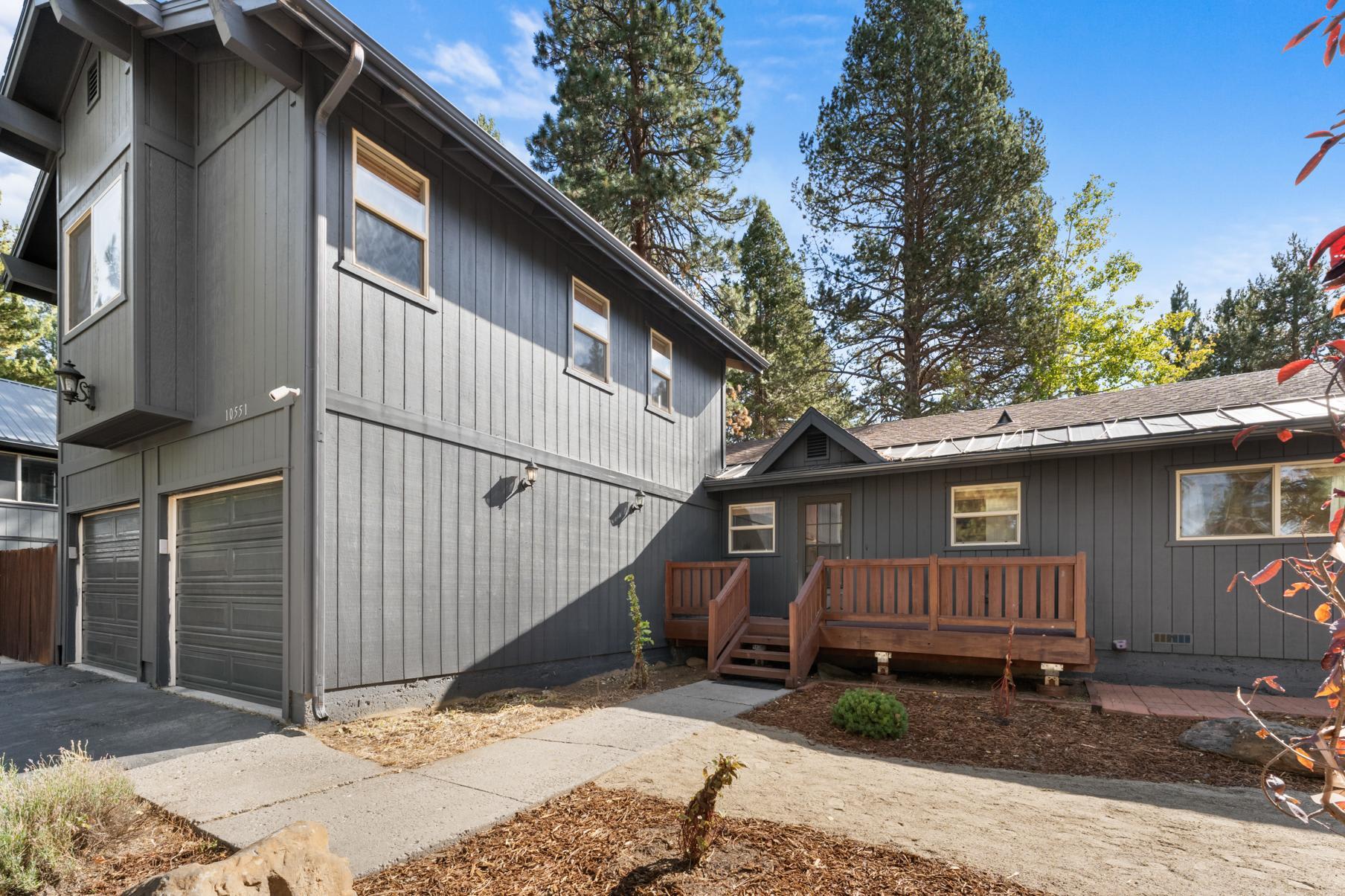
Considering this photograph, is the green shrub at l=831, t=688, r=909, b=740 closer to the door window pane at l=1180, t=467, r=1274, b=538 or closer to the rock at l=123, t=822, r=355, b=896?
the rock at l=123, t=822, r=355, b=896

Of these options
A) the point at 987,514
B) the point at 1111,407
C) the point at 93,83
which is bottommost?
the point at 987,514

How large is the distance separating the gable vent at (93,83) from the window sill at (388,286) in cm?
481

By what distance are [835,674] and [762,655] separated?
1.08 meters

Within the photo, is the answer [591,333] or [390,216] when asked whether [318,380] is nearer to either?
[390,216]

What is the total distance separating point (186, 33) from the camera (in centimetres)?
721

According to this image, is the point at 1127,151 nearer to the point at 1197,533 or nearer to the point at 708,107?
the point at 708,107

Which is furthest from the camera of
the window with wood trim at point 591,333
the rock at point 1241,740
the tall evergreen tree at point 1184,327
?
the tall evergreen tree at point 1184,327

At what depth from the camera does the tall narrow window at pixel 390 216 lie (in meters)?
6.68

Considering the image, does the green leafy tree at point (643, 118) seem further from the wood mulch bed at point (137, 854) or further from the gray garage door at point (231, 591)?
the wood mulch bed at point (137, 854)

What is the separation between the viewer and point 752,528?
12.3 m

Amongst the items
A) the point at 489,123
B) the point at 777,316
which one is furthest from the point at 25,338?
the point at 777,316

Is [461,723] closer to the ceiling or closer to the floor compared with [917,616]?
closer to the floor

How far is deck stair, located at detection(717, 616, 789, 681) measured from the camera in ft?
27.9

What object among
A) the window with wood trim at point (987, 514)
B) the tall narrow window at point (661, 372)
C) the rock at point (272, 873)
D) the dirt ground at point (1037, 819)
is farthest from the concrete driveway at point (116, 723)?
the window with wood trim at point (987, 514)
